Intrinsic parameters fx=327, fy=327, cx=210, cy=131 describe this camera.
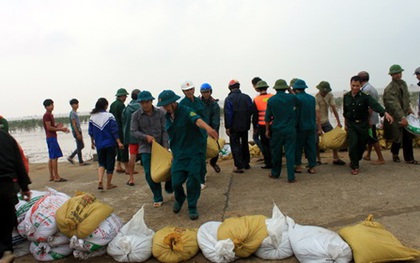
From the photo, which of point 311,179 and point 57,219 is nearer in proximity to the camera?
point 57,219

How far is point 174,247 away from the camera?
291cm

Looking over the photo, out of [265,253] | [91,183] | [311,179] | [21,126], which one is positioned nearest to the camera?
[265,253]

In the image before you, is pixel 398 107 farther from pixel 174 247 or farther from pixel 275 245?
pixel 174 247

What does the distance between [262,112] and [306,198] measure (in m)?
2.31

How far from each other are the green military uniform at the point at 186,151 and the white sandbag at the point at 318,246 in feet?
4.58

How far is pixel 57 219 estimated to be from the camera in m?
3.12

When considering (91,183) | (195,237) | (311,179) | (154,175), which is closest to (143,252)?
(195,237)

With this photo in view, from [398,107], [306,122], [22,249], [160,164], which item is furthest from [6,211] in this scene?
[398,107]

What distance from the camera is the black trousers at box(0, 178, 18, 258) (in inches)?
111

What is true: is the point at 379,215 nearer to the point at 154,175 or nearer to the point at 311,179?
the point at 311,179

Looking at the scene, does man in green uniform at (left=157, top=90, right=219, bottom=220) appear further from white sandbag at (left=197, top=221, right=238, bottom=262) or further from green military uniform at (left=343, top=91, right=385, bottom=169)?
green military uniform at (left=343, top=91, right=385, bottom=169)

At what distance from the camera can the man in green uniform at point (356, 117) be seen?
208 inches

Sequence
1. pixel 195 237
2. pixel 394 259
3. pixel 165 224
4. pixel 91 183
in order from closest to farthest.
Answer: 1. pixel 394 259
2. pixel 195 237
3. pixel 165 224
4. pixel 91 183

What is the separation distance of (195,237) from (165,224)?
2.93 ft
